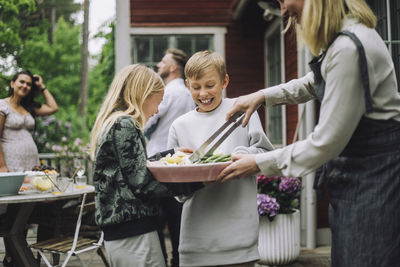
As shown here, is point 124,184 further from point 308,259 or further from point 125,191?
point 308,259

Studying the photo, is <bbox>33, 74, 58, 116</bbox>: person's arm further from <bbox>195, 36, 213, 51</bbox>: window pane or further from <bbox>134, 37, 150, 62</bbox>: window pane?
<bbox>195, 36, 213, 51</bbox>: window pane

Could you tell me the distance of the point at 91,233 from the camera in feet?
14.8

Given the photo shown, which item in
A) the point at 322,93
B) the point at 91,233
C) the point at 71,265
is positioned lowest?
the point at 71,265

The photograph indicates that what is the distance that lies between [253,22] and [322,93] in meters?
6.16

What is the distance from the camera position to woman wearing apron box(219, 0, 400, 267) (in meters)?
1.41

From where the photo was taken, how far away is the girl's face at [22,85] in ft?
15.9

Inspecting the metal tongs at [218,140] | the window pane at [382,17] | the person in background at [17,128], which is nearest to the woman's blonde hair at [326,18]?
the metal tongs at [218,140]

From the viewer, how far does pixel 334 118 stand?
4.70ft

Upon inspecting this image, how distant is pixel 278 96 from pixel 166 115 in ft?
7.18

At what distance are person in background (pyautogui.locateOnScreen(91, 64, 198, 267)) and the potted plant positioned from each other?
89.2 inches

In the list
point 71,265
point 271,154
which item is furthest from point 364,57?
point 71,265

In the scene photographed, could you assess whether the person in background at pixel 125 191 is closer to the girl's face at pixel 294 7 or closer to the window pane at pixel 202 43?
the girl's face at pixel 294 7

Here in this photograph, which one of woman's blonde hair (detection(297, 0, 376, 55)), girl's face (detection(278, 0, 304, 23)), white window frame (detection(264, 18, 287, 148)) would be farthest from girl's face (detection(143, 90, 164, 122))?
white window frame (detection(264, 18, 287, 148))

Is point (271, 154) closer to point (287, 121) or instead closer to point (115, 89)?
point (115, 89)
